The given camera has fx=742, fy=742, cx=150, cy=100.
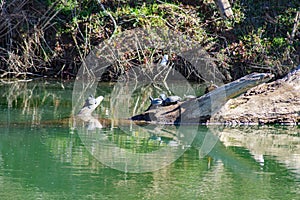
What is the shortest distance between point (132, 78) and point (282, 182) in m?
8.67

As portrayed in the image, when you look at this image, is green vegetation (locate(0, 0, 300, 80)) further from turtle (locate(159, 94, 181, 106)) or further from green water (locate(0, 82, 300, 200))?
turtle (locate(159, 94, 181, 106))

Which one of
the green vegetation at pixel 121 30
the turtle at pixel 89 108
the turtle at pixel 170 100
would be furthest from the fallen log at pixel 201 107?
the green vegetation at pixel 121 30

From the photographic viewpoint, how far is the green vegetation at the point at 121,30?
47.4 feet

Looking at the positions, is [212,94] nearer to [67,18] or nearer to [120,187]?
[120,187]

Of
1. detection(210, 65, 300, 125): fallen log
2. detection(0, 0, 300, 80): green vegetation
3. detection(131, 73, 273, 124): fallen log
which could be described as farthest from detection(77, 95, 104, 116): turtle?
detection(0, 0, 300, 80): green vegetation

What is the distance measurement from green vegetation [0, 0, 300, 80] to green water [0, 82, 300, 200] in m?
4.80

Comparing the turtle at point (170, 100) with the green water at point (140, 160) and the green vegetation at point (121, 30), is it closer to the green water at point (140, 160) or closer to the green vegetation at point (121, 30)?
the green water at point (140, 160)

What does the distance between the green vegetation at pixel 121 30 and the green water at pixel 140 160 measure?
480cm

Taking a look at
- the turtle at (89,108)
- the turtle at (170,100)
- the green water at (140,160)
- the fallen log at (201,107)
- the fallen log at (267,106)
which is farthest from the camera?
the turtle at (89,108)

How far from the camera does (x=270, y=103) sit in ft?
29.6

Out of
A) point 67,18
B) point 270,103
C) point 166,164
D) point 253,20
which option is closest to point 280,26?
point 253,20

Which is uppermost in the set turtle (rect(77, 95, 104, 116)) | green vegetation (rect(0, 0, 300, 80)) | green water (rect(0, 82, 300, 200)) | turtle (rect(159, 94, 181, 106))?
green vegetation (rect(0, 0, 300, 80))

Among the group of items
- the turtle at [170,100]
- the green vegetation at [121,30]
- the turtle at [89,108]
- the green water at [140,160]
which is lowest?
the green water at [140,160]

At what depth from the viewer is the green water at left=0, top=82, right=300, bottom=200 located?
228 inches
